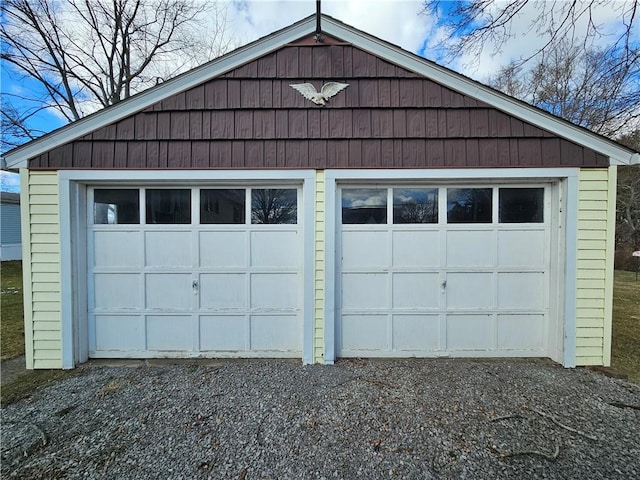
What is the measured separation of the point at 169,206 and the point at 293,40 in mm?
2490

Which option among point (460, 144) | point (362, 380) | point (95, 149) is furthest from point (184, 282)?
point (460, 144)

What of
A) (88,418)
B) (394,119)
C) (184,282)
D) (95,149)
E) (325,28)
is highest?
(325,28)

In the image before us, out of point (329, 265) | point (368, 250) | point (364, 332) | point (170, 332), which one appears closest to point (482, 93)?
point (368, 250)

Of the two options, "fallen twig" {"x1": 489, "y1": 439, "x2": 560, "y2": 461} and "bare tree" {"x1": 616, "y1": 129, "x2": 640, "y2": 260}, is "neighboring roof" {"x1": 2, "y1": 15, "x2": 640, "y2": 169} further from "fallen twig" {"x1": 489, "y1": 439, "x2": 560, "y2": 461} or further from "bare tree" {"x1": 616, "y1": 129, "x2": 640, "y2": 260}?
"bare tree" {"x1": 616, "y1": 129, "x2": 640, "y2": 260}

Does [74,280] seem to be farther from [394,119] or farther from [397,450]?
[394,119]

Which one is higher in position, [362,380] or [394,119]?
[394,119]

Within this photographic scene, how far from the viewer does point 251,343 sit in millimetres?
3535

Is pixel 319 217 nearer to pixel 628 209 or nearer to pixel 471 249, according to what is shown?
pixel 471 249

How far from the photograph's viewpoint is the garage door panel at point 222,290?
3523 millimetres

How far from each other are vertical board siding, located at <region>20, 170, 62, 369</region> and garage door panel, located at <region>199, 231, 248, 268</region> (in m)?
1.65

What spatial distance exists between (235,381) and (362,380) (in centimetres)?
134

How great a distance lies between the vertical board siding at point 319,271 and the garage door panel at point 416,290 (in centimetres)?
92

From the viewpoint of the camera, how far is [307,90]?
10.9ft

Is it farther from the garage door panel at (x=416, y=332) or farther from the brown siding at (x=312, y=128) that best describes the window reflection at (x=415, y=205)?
the garage door panel at (x=416, y=332)
